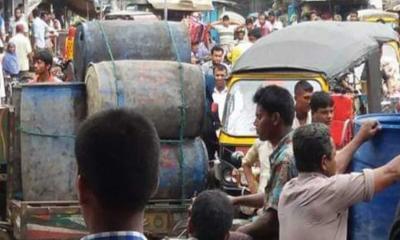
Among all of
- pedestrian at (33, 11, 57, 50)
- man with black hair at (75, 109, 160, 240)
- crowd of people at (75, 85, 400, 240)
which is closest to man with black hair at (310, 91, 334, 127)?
crowd of people at (75, 85, 400, 240)

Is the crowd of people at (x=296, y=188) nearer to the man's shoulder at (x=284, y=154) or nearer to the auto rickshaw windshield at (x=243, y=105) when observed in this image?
the man's shoulder at (x=284, y=154)

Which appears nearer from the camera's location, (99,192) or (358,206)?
(99,192)

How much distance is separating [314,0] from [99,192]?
31.2m

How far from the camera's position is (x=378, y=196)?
4535 mm

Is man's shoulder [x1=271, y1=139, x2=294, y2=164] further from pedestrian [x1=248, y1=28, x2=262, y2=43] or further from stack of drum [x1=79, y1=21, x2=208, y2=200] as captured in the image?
pedestrian [x1=248, y1=28, x2=262, y2=43]

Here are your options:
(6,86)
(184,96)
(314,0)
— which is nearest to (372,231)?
(184,96)

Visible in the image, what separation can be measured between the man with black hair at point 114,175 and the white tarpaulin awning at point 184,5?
27.6 m

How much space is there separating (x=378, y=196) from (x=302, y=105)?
279 centimetres

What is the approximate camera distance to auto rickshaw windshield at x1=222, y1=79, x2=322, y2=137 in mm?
9898

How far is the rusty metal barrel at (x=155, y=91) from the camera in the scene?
25.4ft

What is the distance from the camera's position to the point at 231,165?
32.0ft

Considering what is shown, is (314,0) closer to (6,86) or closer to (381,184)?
(6,86)

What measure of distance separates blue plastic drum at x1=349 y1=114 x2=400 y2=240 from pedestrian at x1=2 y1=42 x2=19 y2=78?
50.9ft

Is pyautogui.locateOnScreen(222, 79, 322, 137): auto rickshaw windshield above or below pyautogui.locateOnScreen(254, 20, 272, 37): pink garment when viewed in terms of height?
above
